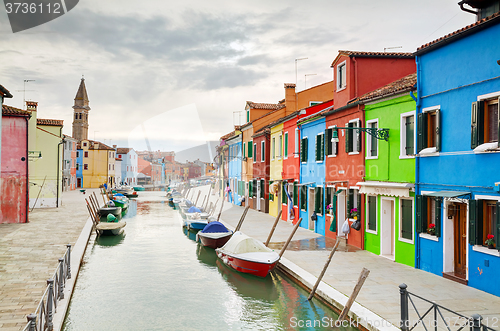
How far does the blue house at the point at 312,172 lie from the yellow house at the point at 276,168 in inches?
139

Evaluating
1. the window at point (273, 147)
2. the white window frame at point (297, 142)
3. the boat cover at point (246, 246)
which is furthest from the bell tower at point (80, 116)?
the boat cover at point (246, 246)

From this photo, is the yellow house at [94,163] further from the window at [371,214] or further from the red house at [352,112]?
the window at [371,214]

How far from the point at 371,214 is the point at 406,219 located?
2.06m

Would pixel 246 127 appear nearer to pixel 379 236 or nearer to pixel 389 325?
pixel 379 236

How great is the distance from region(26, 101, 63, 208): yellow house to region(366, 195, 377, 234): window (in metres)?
26.7

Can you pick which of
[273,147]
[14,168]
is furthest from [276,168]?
[14,168]

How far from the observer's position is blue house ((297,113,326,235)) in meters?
18.8

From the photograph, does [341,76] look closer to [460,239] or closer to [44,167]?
[460,239]

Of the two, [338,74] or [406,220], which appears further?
[338,74]

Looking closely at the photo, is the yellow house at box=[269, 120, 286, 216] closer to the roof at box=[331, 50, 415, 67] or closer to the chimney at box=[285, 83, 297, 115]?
the chimney at box=[285, 83, 297, 115]

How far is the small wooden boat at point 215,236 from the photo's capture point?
60.5 ft

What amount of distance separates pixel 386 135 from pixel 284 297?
6.28m

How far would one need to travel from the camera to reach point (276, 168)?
2619cm

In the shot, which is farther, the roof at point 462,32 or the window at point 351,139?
the window at point 351,139
